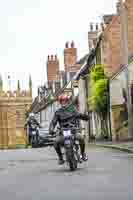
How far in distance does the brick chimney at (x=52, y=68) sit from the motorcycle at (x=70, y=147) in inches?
3047

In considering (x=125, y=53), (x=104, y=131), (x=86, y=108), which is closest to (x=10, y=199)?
(x=125, y=53)

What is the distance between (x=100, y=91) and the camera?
48406mm

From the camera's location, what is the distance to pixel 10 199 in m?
9.56

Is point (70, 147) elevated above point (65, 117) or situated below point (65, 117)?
below

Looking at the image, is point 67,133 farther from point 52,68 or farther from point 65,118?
point 52,68

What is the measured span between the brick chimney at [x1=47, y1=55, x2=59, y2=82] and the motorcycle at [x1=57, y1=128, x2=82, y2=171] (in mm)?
77398

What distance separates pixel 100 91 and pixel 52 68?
46724 mm

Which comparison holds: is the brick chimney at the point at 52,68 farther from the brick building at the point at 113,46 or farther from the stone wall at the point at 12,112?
the brick building at the point at 113,46

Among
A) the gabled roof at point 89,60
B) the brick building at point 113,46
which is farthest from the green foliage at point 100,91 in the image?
the gabled roof at point 89,60

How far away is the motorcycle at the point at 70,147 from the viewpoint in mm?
14305

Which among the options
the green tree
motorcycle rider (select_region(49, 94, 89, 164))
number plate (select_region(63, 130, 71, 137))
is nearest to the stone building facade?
the green tree

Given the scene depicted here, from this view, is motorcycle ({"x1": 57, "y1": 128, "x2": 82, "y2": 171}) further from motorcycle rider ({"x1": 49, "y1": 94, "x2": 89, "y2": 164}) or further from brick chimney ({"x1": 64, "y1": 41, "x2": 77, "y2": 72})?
brick chimney ({"x1": 64, "y1": 41, "x2": 77, "y2": 72})

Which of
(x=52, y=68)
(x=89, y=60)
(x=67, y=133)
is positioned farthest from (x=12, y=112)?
(x=67, y=133)

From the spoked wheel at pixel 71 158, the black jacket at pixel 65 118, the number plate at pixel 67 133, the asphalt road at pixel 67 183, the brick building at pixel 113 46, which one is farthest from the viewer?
the brick building at pixel 113 46
